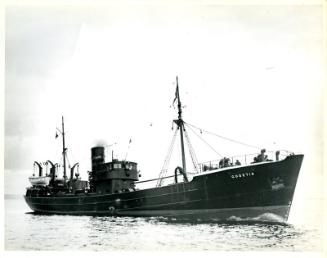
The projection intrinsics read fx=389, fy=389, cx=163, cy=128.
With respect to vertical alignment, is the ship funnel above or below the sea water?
above

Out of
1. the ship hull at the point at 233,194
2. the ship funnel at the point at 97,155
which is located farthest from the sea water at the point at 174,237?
the ship funnel at the point at 97,155

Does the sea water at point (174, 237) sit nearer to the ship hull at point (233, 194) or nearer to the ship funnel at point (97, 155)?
the ship hull at point (233, 194)

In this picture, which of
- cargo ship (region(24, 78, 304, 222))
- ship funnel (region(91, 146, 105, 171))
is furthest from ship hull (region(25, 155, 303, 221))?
ship funnel (region(91, 146, 105, 171))

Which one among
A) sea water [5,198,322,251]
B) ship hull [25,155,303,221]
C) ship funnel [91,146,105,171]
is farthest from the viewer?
ship funnel [91,146,105,171]

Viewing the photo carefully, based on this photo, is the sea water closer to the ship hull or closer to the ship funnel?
the ship hull

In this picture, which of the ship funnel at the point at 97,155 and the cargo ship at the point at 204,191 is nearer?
the cargo ship at the point at 204,191

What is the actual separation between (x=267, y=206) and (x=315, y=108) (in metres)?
7.80

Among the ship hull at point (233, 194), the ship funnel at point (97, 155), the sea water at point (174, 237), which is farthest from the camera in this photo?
the ship funnel at point (97, 155)

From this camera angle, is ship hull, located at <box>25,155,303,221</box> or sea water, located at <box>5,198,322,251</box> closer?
sea water, located at <box>5,198,322,251</box>

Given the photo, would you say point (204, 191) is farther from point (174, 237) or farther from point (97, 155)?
point (97, 155)

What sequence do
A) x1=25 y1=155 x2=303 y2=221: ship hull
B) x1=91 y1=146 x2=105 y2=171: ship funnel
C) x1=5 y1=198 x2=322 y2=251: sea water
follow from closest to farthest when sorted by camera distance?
x1=5 y1=198 x2=322 y2=251: sea water < x1=25 y1=155 x2=303 y2=221: ship hull < x1=91 y1=146 x2=105 y2=171: ship funnel

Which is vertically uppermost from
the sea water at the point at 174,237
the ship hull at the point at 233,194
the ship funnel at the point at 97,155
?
the ship funnel at the point at 97,155

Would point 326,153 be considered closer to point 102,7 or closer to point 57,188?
point 102,7

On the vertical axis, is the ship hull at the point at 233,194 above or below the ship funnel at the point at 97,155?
below
